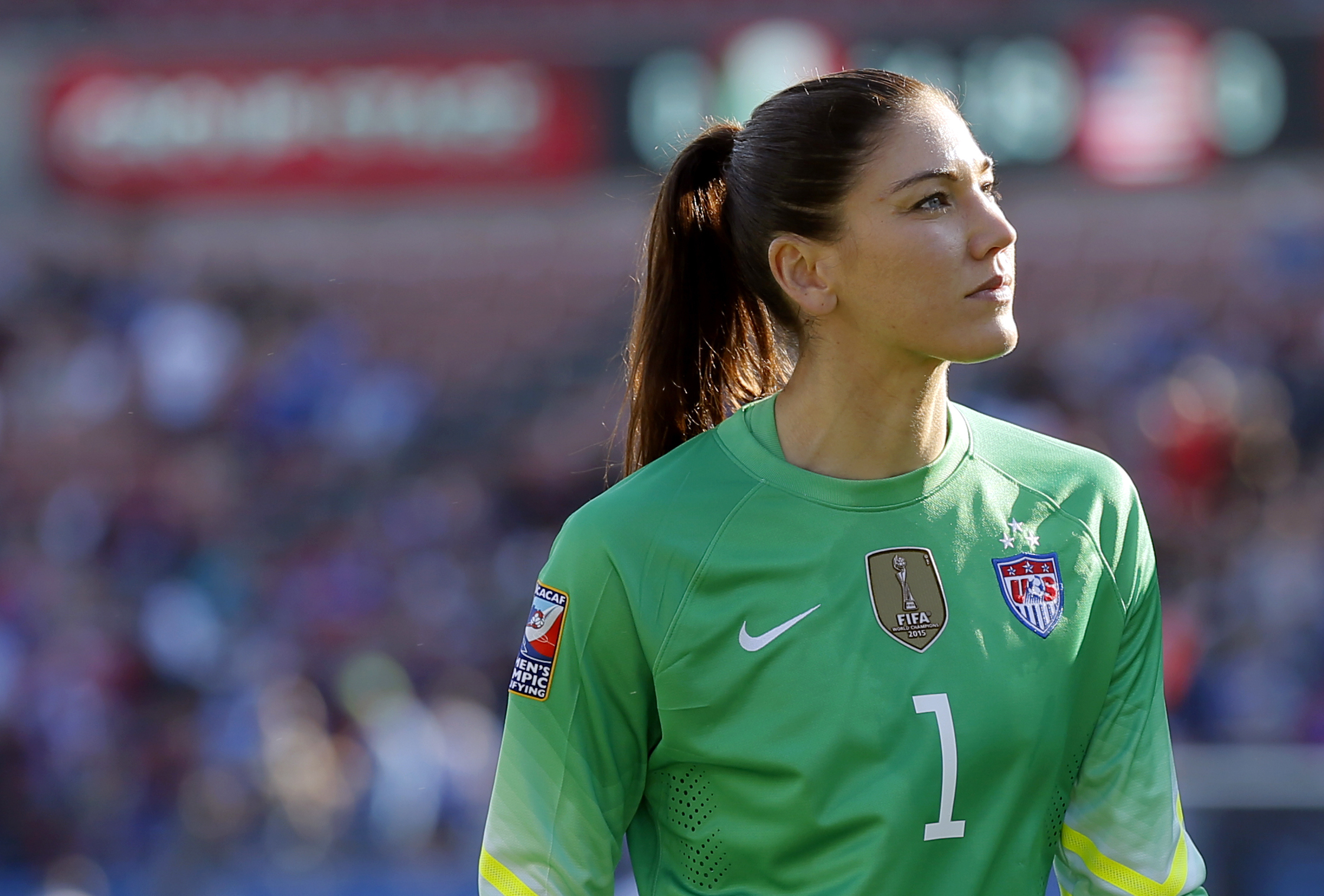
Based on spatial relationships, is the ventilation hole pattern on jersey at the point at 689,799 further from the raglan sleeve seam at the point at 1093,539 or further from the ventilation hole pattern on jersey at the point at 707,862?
the raglan sleeve seam at the point at 1093,539

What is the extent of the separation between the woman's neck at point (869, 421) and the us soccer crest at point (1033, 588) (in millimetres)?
167

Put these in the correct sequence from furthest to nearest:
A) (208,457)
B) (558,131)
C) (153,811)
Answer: (558,131)
(208,457)
(153,811)

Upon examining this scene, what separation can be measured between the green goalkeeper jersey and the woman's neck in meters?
0.03

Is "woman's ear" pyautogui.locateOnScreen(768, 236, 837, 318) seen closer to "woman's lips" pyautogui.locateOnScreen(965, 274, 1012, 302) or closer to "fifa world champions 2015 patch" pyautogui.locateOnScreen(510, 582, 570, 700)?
"woman's lips" pyautogui.locateOnScreen(965, 274, 1012, 302)

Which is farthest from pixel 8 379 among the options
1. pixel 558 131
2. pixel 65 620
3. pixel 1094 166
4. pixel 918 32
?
pixel 1094 166

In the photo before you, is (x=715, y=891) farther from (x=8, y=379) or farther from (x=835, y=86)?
(x=8, y=379)

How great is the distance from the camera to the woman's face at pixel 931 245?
1900mm

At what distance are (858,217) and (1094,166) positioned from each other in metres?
10.3

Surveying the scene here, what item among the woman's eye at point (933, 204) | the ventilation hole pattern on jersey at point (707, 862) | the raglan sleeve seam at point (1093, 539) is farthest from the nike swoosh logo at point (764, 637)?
the woman's eye at point (933, 204)

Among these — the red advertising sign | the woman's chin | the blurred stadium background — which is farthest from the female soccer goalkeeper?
the red advertising sign

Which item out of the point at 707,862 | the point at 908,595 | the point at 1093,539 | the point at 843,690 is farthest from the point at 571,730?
the point at 1093,539

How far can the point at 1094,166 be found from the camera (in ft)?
38.2

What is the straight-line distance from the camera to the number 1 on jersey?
6.13ft

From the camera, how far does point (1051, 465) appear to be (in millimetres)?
2059
